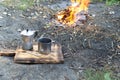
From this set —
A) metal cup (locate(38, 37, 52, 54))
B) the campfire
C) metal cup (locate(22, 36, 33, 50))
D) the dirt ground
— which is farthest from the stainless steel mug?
the campfire

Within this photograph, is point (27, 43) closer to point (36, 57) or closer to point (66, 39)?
point (36, 57)

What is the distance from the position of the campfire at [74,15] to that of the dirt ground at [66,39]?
0.16 meters

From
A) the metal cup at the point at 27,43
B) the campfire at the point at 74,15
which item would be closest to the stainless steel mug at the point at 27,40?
the metal cup at the point at 27,43

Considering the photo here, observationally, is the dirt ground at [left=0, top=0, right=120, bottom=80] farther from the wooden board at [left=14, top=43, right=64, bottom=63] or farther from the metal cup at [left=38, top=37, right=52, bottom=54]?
the metal cup at [left=38, top=37, right=52, bottom=54]

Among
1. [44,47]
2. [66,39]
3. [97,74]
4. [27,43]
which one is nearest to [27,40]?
[27,43]

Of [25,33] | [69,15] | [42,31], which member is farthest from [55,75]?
[69,15]

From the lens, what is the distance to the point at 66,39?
18.3 ft

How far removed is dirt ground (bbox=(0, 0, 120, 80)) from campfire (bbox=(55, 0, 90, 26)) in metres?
0.16

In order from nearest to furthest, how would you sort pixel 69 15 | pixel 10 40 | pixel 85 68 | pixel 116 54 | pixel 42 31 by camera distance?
pixel 85 68 → pixel 116 54 → pixel 10 40 → pixel 42 31 → pixel 69 15

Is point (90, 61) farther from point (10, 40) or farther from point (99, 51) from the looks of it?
point (10, 40)

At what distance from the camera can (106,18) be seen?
6777mm

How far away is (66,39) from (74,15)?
1008 mm

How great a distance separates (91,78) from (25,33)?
1.42 metres

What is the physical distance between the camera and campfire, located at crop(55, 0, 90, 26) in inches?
247
